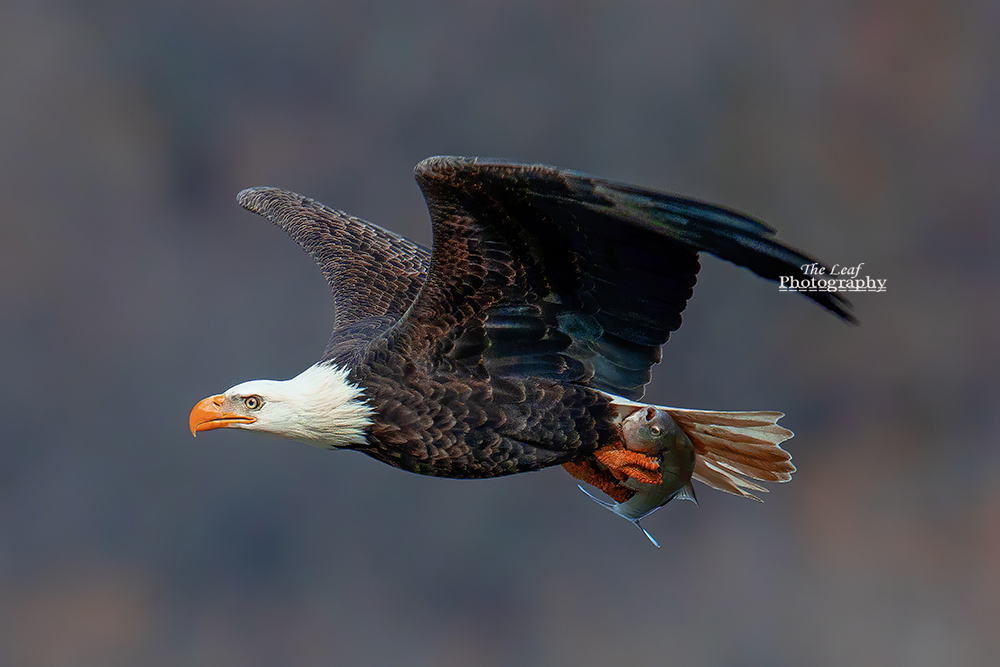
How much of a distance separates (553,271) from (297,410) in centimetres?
104

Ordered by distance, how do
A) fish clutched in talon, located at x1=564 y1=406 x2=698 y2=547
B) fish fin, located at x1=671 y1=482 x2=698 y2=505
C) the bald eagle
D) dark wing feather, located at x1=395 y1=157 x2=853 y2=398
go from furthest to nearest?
fish fin, located at x1=671 y1=482 x2=698 y2=505 → fish clutched in talon, located at x1=564 y1=406 x2=698 y2=547 → the bald eagle → dark wing feather, located at x1=395 y1=157 x2=853 y2=398

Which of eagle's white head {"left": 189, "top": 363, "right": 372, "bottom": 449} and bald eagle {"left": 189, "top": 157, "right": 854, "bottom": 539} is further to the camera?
eagle's white head {"left": 189, "top": 363, "right": 372, "bottom": 449}

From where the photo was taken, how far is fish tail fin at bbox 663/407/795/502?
532cm

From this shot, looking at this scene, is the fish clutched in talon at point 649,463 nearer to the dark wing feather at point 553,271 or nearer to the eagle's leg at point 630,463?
the eagle's leg at point 630,463

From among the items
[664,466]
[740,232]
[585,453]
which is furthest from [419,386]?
[740,232]

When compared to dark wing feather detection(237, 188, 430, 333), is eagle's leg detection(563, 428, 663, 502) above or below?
below

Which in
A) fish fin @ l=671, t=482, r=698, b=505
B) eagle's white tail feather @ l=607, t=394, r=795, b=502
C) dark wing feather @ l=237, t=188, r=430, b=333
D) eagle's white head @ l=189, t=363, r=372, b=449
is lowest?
eagle's white head @ l=189, t=363, r=372, b=449

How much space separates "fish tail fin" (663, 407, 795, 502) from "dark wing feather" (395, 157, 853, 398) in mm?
400

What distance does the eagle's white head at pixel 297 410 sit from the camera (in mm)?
4863

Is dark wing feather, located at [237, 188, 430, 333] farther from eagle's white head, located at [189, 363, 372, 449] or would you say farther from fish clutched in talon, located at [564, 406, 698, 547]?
fish clutched in talon, located at [564, 406, 698, 547]

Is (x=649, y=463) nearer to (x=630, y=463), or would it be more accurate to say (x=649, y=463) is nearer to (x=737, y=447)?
(x=630, y=463)

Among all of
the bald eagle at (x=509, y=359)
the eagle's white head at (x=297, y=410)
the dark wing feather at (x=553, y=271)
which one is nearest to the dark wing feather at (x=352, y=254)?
the bald eagle at (x=509, y=359)

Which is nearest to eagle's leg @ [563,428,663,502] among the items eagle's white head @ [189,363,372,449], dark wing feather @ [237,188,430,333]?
eagle's white head @ [189,363,372,449]

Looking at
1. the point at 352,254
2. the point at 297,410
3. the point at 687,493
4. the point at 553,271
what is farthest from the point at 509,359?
the point at 352,254
